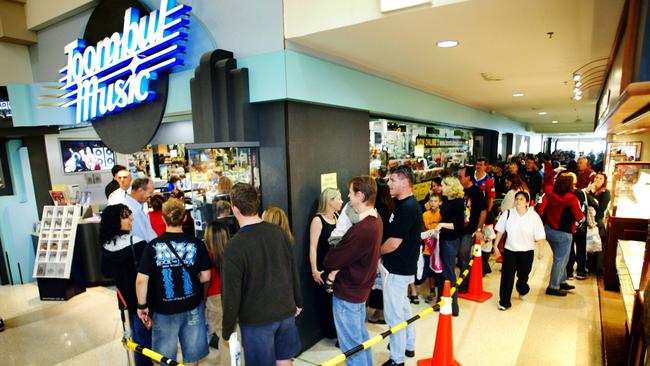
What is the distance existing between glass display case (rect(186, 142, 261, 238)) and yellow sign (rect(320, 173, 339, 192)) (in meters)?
0.67

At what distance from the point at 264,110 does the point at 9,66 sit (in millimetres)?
4937

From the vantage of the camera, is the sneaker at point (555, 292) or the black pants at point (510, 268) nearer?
the black pants at point (510, 268)

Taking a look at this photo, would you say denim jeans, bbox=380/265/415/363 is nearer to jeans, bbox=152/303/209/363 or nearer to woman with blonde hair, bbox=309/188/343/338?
woman with blonde hair, bbox=309/188/343/338

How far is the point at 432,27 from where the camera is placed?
2.58 metres

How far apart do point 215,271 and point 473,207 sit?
324cm

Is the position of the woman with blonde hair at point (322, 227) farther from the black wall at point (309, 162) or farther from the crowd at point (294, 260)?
the black wall at point (309, 162)

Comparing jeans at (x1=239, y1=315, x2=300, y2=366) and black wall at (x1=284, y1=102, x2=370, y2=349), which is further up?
black wall at (x1=284, y1=102, x2=370, y2=349)

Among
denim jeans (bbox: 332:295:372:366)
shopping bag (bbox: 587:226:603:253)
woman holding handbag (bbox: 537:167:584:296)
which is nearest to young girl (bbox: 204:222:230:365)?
denim jeans (bbox: 332:295:372:366)

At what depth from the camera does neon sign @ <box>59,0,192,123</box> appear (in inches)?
129

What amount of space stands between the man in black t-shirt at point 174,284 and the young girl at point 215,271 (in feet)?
0.78

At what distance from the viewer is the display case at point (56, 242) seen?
4.95 metres

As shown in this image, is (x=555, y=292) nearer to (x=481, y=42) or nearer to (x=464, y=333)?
(x=464, y=333)

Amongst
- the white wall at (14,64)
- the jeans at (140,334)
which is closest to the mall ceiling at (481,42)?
the jeans at (140,334)

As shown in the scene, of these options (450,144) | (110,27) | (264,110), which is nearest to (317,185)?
(264,110)
